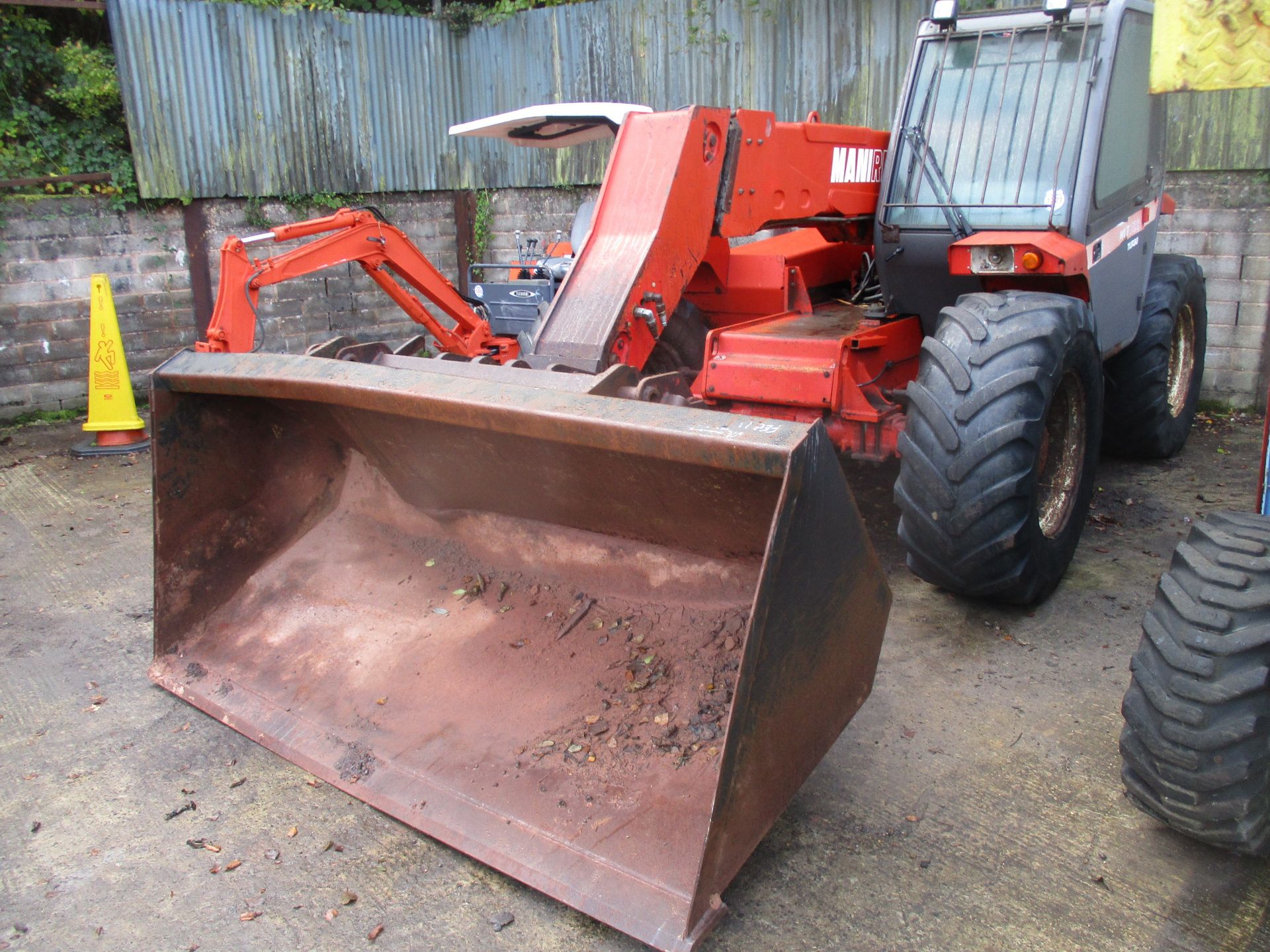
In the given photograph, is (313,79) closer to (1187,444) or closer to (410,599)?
(410,599)

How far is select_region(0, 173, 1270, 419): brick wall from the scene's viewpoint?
6.23 metres

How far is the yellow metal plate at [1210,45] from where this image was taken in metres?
1.61

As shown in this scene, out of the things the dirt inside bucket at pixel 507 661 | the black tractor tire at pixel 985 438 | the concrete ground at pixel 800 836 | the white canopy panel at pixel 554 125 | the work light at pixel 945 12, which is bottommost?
the concrete ground at pixel 800 836

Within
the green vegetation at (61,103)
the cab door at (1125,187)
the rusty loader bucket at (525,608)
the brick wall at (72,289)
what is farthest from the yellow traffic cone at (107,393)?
the cab door at (1125,187)

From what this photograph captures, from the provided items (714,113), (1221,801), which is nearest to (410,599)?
(714,113)

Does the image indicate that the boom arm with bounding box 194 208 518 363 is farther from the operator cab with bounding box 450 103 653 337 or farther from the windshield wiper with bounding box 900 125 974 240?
the windshield wiper with bounding box 900 125 974 240

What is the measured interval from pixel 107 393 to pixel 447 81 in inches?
178

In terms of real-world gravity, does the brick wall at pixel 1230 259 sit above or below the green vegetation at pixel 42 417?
above

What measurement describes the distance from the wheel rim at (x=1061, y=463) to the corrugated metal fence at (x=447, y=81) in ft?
11.4

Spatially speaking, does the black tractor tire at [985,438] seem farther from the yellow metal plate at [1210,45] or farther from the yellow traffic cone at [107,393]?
the yellow traffic cone at [107,393]

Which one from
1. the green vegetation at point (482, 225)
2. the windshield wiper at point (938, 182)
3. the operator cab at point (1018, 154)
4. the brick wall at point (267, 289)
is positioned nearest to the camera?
the operator cab at point (1018, 154)

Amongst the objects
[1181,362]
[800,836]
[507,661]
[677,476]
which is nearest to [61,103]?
[507,661]

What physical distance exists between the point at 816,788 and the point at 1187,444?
14.2 ft

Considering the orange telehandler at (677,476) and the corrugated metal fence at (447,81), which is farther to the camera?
the corrugated metal fence at (447,81)
